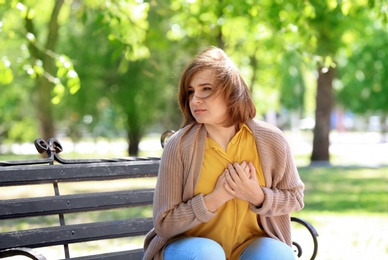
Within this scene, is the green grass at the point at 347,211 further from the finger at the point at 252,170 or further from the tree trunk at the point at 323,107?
the finger at the point at 252,170

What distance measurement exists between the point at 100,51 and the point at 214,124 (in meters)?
26.0

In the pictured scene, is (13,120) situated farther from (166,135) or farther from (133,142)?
(166,135)

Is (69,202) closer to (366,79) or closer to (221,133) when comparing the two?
(221,133)

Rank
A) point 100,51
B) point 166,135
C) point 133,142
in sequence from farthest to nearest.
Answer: point 133,142 < point 100,51 < point 166,135

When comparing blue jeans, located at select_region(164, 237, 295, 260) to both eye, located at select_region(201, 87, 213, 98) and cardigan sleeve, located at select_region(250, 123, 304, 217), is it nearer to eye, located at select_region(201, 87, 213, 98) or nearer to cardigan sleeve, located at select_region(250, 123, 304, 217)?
cardigan sleeve, located at select_region(250, 123, 304, 217)

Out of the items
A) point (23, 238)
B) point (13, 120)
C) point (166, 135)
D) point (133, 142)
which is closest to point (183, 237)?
point (23, 238)

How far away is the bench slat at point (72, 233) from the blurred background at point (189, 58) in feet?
2.30

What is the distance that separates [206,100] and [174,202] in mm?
430

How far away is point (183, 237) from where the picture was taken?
3480 millimetres

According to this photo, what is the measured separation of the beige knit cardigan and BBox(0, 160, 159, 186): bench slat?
3.24ft

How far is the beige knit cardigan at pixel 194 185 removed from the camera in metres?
3.43

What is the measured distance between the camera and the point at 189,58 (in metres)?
12.6

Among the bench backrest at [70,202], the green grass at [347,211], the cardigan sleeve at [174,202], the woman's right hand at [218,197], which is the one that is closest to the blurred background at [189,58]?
the green grass at [347,211]

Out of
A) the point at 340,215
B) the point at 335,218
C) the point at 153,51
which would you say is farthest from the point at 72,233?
the point at 153,51
